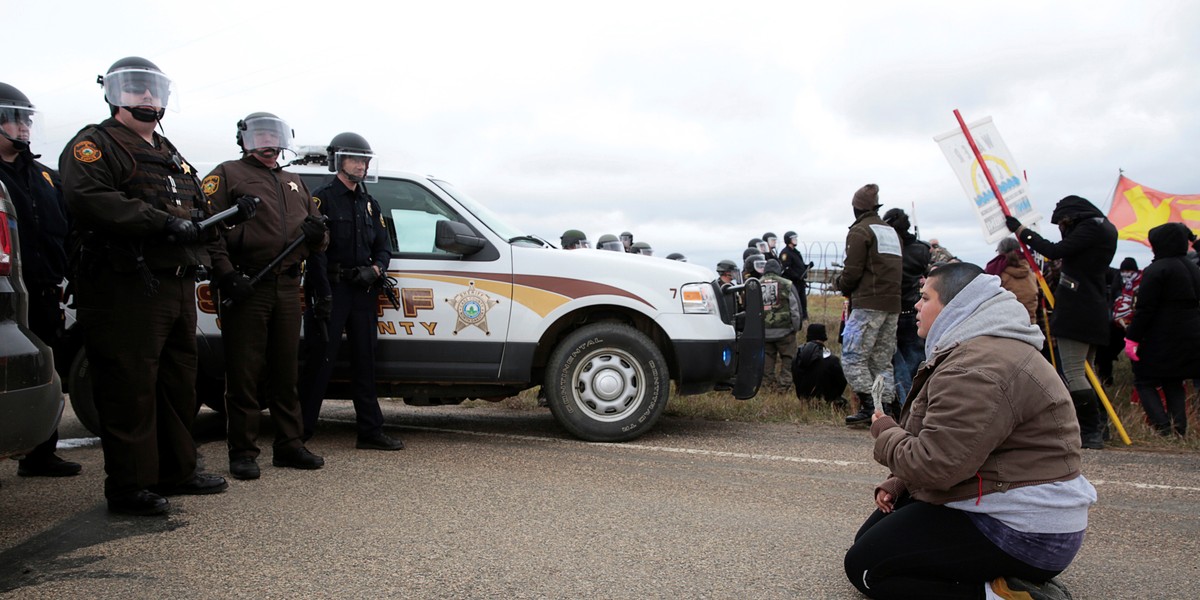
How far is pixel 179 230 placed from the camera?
4301 mm

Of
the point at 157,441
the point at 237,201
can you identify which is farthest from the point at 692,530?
the point at 237,201

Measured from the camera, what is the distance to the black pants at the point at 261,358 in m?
5.39

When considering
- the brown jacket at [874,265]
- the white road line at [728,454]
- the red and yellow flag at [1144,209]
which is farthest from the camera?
the red and yellow flag at [1144,209]

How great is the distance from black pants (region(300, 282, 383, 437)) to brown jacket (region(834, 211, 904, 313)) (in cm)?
395

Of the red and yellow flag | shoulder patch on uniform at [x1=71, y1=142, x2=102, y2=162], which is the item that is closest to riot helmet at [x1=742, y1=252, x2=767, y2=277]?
the red and yellow flag

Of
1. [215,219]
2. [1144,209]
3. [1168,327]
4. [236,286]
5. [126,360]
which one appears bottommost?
[126,360]

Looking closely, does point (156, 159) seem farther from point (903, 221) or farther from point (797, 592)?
point (903, 221)

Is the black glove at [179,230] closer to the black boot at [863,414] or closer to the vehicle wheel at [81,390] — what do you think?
the vehicle wheel at [81,390]

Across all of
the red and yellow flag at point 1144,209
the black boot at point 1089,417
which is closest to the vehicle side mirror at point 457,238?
the black boot at point 1089,417

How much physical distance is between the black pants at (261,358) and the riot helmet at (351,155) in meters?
0.90

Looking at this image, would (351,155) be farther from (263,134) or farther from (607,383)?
(607,383)

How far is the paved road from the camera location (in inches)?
140

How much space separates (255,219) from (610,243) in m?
6.44

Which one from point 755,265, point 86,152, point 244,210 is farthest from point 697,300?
point 755,265
